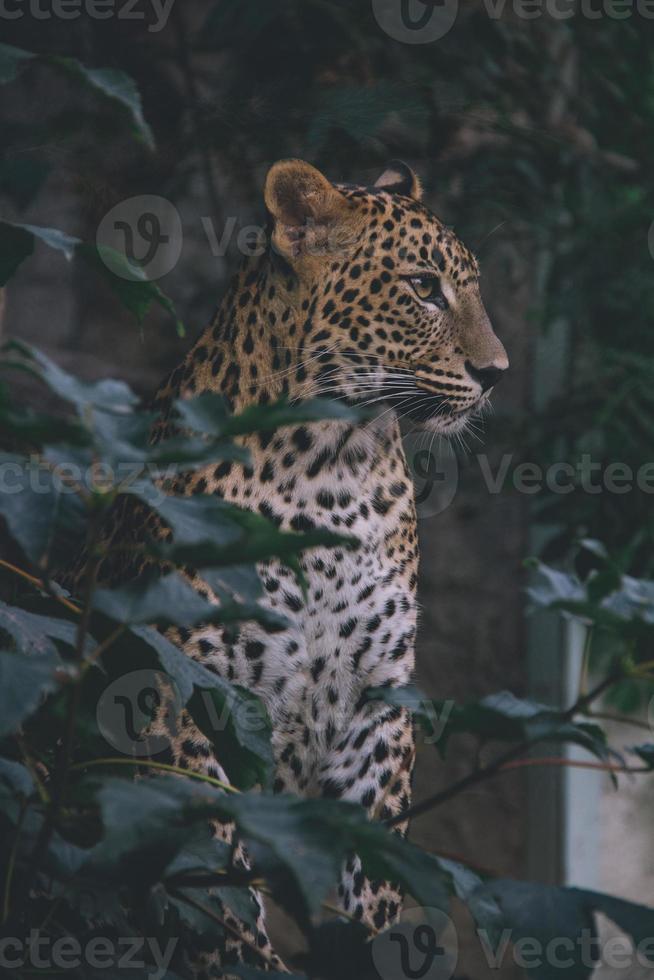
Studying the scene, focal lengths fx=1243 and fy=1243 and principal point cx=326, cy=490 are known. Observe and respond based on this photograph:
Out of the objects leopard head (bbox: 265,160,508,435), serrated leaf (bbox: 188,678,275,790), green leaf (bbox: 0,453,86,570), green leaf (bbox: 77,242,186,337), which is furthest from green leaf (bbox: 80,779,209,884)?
leopard head (bbox: 265,160,508,435)

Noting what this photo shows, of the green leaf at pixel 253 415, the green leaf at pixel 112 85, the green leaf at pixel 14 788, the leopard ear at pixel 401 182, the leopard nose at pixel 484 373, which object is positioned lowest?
the green leaf at pixel 14 788

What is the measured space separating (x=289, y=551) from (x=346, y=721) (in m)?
1.62

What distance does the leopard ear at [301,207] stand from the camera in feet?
8.09

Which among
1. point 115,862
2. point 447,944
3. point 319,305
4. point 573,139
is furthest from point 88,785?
point 447,944

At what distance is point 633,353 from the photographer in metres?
4.28

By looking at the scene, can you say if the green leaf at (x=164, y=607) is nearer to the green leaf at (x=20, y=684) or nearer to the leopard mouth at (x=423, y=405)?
the green leaf at (x=20, y=684)

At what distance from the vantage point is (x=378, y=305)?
2.52 m

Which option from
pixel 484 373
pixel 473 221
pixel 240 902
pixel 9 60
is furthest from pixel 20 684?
pixel 473 221

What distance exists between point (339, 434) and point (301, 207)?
46 centimetres

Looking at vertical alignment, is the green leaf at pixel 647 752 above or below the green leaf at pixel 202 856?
above

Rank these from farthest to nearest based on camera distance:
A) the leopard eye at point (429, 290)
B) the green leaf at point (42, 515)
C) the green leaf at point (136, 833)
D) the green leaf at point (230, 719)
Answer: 1. the leopard eye at point (429, 290)
2. the green leaf at point (230, 719)
3. the green leaf at point (42, 515)
4. the green leaf at point (136, 833)

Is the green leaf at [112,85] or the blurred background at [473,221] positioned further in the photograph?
the blurred background at [473,221]

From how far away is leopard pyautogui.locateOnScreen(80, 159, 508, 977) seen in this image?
2.47m

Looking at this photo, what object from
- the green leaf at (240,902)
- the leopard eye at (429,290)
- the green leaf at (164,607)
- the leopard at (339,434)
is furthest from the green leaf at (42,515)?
the leopard eye at (429,290)
